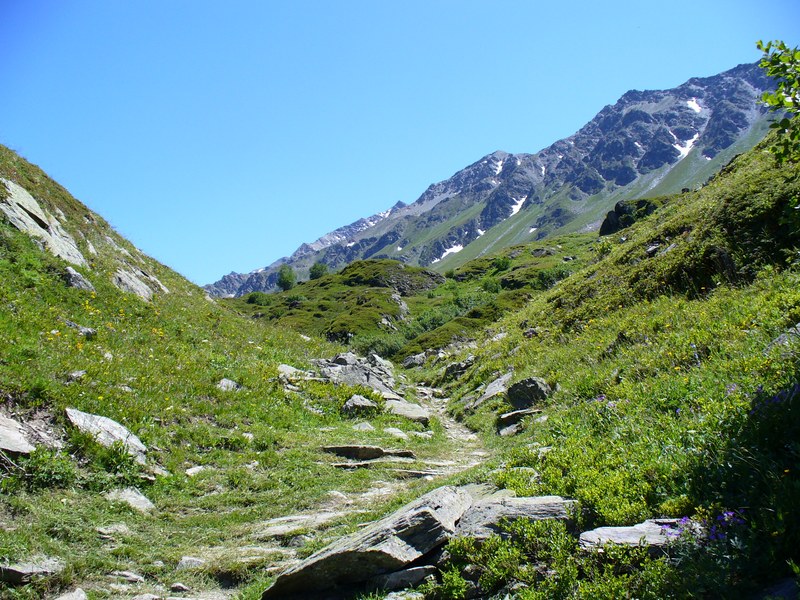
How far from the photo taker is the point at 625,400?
372 inches

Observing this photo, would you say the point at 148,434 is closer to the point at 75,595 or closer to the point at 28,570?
the point at 28,570

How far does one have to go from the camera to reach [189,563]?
652cm

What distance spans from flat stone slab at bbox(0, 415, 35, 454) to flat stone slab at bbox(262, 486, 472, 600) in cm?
522

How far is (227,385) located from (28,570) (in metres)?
9.07

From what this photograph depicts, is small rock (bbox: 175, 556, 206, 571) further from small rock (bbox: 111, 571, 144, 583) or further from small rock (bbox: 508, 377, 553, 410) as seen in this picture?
small rock (bbox: 508, 377, 553, 410)

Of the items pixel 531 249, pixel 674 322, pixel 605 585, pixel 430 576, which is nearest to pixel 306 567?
Answer: pixel 430 576

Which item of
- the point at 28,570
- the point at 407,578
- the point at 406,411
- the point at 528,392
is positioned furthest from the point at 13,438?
the point at 528,392

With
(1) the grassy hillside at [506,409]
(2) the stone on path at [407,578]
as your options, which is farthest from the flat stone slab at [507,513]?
(2) the stone on path at [407,578]

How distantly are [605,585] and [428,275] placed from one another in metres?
94.3

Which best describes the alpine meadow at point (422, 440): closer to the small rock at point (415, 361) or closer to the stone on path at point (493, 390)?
the stone on path at point (493, 390)

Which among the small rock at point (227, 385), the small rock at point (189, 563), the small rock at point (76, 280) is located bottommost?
the small rock at point (189, 563)

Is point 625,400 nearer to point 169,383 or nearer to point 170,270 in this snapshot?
point 169,383

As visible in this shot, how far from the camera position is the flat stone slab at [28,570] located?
5.46 meters

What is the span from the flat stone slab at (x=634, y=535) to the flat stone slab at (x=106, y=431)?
322 inches
